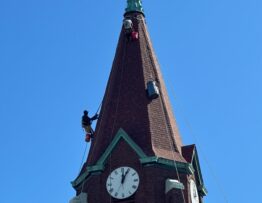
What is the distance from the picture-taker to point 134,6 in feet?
157

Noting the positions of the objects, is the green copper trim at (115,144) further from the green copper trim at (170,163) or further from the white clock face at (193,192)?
the white clock face at (193,192)

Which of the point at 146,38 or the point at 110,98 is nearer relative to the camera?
the point at 110,98

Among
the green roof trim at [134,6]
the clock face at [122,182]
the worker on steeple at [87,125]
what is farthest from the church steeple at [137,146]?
the green roof trim at [134,6]

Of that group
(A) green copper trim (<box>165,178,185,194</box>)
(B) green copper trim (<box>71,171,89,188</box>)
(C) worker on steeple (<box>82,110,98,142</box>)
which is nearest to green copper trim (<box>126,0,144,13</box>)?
(C) worker on steeple (<box>82,110,98,142</box>)

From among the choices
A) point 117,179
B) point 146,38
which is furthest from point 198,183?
point 146,38

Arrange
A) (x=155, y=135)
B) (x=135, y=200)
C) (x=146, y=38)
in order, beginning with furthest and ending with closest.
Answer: (x=146, y=38) < (x=155, y=135) < (x=135, y=200)

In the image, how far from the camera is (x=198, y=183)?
41688mm

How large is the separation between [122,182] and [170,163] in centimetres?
258

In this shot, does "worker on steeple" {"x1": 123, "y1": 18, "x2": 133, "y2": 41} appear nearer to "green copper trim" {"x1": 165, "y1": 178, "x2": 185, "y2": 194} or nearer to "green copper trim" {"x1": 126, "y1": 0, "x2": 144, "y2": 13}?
"green copper trim" {"x1": 126, "y1": 0, "x2": 144, "y2": 13}

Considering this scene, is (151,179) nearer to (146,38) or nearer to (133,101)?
(133,101)

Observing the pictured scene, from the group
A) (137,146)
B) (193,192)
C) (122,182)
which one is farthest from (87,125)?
(193,192)

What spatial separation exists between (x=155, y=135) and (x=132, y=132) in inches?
45.8

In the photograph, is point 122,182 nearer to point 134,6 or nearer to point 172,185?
point 172,185

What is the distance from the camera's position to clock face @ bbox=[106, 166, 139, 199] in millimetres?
38375
